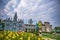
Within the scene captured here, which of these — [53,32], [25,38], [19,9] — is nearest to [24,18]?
[19,9]

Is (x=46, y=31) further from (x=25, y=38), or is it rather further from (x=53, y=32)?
(x=25, y=38)

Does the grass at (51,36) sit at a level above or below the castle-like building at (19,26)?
below

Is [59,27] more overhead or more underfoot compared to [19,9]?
more underfoot

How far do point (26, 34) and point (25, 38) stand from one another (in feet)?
0.25

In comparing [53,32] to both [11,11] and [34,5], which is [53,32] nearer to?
[34,5]

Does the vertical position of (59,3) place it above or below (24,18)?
above

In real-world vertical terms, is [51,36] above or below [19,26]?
below

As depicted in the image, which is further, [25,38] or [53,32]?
[53,32]

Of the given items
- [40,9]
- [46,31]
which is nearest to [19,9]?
[40,9]

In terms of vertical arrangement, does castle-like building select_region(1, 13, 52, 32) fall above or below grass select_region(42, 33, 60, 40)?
above

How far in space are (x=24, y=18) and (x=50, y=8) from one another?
43cm

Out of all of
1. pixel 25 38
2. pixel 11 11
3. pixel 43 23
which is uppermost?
pixel 11 11

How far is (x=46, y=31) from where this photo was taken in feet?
9.04

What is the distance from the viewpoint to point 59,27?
2.81 m
